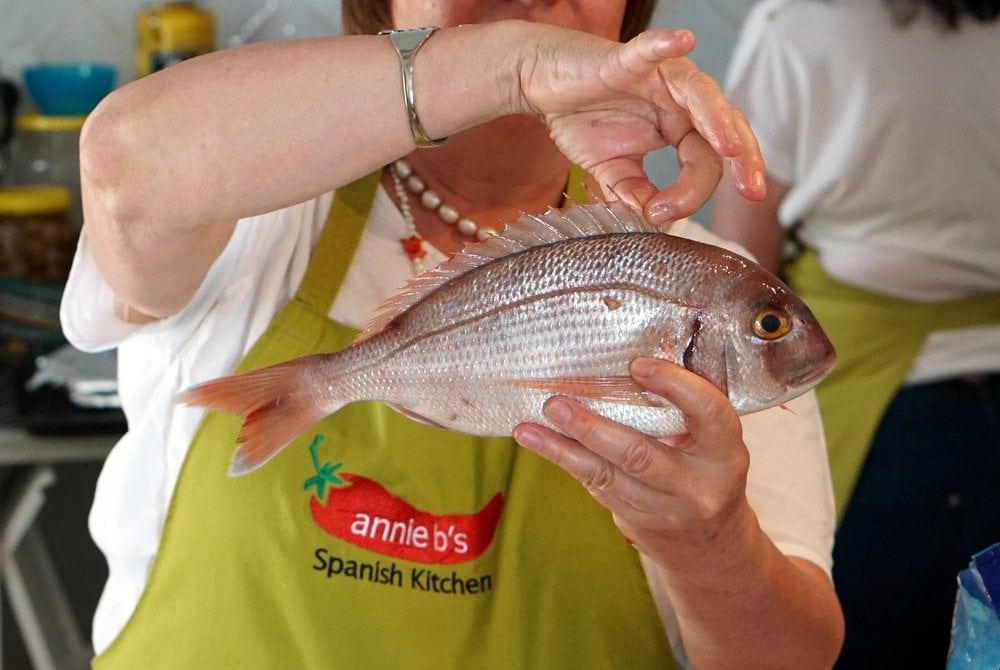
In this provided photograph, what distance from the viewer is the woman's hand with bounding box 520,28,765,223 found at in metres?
0.67

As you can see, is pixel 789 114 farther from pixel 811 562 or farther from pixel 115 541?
pixel 115 541

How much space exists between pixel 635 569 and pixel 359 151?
0.47 metres

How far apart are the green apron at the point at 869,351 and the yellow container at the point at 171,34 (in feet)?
4.32

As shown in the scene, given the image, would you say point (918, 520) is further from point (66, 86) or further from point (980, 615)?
point (66, 86)

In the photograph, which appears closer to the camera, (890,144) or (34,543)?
(890,144)

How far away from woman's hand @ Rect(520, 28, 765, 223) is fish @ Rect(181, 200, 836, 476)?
40 mm

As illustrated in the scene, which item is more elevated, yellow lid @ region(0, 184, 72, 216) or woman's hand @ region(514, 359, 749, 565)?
woman's hand @ region(514, 359, 749, 565)

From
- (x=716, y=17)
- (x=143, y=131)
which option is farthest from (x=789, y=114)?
(x=143, y=131)

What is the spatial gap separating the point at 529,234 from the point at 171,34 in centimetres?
170

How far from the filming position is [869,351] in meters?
1.59

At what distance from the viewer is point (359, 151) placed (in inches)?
30.4

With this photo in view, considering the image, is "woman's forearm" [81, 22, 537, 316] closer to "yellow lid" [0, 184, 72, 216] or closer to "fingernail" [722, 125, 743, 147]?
"fingernail" [722, 125, 743, 147]

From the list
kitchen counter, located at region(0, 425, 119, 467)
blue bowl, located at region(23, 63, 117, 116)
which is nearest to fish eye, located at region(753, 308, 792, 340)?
kitchen counter, located at region(0, 425, 119, 467)

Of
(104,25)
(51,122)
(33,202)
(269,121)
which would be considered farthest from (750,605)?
(104,25)
